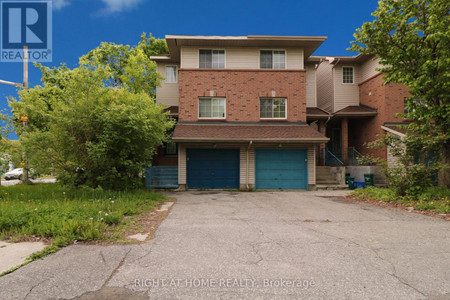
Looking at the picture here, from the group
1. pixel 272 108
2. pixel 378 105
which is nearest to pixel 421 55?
pixel 378 105

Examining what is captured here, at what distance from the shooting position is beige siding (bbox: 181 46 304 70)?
1592 centimetres

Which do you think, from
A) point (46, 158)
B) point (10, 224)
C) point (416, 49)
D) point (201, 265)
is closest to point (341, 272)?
point (201, 265)

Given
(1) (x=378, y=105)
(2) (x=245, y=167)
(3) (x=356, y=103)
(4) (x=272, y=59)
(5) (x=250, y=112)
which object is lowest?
(2) (x=245, y=167)

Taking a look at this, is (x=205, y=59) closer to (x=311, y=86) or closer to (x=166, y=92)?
(x=166, y=92)

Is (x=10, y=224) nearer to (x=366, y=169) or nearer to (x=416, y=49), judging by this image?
(x=416, y=49)

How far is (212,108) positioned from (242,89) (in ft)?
6.91

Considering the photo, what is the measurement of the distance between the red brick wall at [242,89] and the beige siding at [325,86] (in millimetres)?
4559

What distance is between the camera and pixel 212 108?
1575 cm

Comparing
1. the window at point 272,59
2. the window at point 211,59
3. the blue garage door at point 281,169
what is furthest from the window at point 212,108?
the window at point 272,59

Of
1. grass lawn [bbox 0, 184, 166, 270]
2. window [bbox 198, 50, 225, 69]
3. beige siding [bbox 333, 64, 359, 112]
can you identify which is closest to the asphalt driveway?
grass lawn [bbox 0, 184, 166, 270]

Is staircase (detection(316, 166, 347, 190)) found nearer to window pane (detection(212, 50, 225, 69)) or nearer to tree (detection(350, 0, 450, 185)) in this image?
tree (detection(350, 0, 450, 185))

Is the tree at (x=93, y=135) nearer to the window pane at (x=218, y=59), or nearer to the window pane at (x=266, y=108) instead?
the window pane at (x=218, y=59)

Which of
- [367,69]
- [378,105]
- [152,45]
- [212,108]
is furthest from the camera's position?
[152,45]

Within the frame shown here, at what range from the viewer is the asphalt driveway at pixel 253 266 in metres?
2.99
